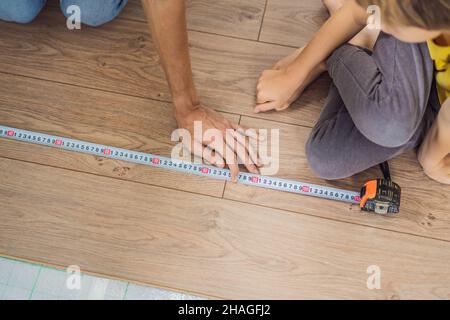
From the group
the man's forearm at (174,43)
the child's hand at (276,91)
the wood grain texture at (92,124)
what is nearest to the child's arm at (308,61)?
the child's hand at (276,91)

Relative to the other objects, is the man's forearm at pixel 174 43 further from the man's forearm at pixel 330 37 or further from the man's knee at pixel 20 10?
the man's knee at pixel 20 10

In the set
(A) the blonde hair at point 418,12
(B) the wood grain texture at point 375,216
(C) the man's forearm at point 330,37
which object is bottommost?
(B) the wood grain texture at point 375,216

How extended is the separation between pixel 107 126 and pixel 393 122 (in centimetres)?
78

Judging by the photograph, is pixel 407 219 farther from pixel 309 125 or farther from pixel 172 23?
pixel 172 23

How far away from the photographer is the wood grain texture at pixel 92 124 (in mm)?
1172

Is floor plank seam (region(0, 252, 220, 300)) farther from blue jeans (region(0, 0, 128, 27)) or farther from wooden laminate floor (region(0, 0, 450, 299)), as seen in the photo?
blue jeans (region(0, 0, 128, 27))

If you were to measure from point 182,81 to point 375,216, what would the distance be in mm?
626

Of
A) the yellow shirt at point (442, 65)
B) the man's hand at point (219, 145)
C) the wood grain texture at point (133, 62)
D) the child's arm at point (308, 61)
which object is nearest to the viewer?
the yellow shirt at point (442, 65)

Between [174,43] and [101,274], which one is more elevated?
[174,43]

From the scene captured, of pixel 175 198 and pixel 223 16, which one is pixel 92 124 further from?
pixel 223 16

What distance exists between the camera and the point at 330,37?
42.3 inches

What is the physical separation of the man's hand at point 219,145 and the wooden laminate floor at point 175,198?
66 millimetres

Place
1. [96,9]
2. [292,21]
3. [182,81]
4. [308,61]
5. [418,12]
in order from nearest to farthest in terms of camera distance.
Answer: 1. [418,12]
2. [182,81]
3. [308,61]
4. [96,9]
5. [292,21]

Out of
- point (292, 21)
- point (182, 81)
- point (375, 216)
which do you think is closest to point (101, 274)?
point (182, 81)
